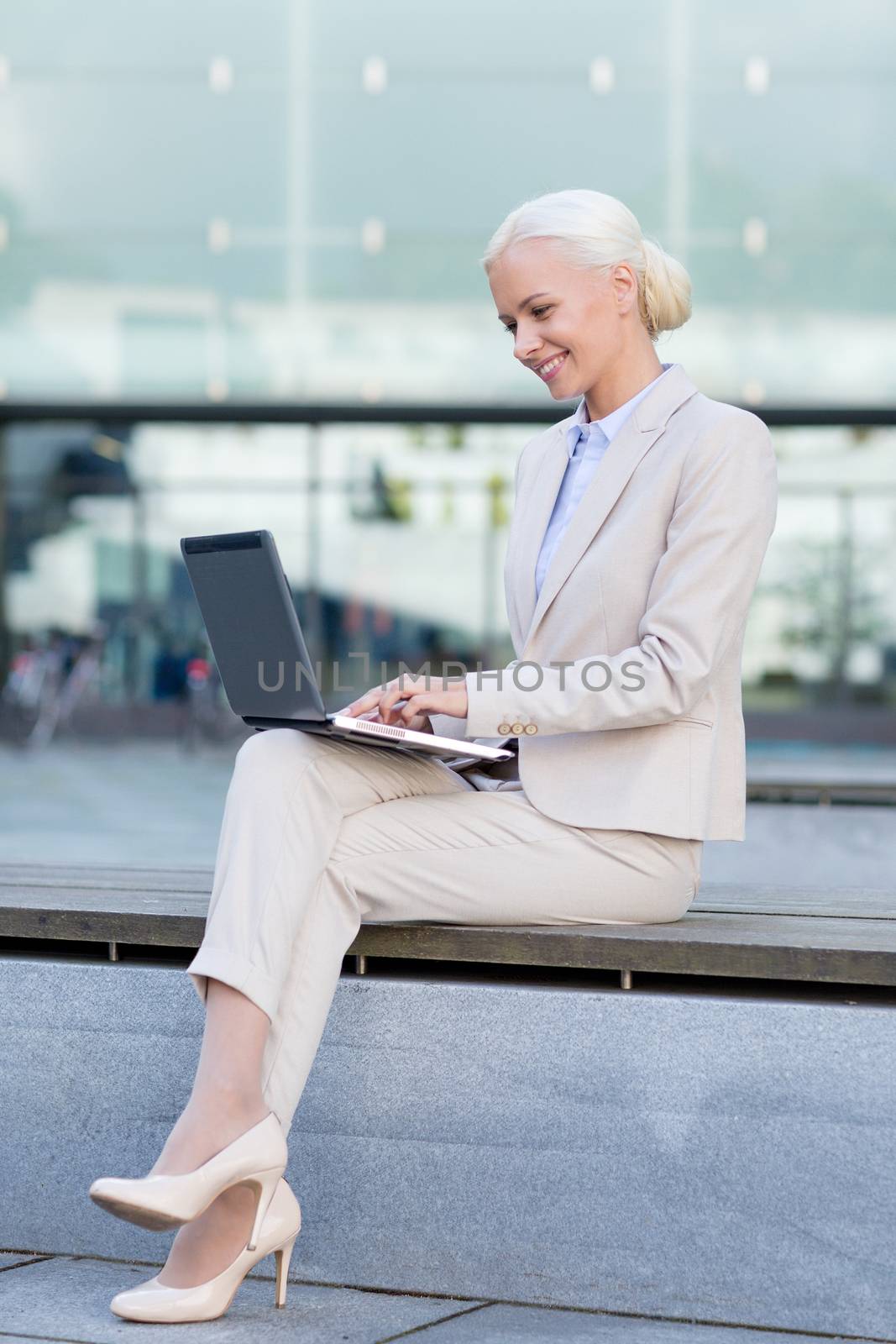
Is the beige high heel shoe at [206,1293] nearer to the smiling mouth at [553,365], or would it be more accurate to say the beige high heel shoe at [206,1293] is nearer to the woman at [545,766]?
the woman at [545,766]

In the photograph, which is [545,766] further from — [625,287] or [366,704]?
[625,287]

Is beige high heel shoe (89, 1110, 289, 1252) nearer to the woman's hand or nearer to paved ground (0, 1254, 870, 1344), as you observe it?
paved ground (0, 1254, 870, 1344)

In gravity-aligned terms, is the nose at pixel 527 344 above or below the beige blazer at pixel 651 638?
above

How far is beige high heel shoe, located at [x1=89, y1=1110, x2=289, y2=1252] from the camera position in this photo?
228cm

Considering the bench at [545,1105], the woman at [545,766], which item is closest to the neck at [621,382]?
the woman at [545,766]

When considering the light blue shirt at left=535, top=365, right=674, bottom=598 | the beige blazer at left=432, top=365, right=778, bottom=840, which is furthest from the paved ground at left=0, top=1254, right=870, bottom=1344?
the light blue shirt at left=535, top=365, right=674, bottom=598

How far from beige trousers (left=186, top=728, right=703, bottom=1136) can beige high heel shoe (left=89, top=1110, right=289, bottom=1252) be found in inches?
3.1

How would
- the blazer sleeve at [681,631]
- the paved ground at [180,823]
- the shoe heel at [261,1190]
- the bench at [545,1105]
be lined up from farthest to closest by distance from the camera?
1. the paved ground at [180,823]
2. the blazer sleeve at [681,631]
3. the bench at [545,1105]
4. the shoe heel at [261,1190]

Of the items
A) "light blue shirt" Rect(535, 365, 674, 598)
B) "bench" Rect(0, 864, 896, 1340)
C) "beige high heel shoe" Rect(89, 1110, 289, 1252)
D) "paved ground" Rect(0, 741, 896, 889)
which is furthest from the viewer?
"paved ground" Rect(0, 741, 896, 889)

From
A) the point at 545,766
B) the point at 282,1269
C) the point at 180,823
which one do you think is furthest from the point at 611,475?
the point at 180,823

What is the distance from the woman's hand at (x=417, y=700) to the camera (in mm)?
2678

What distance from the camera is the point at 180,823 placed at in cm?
962

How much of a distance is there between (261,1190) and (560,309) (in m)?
1.55

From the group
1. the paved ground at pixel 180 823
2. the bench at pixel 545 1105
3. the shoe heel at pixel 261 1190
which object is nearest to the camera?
the shoe heel at pixel 261 1190
